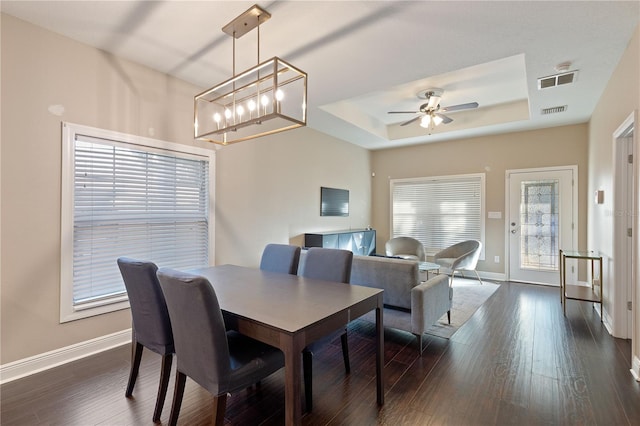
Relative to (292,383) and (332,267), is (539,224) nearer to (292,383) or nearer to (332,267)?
(332,267)

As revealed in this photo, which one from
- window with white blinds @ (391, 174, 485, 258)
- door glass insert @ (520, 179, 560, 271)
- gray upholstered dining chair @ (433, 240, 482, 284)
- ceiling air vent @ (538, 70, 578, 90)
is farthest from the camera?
window with white blinds @ (391, 174, 485, 258)

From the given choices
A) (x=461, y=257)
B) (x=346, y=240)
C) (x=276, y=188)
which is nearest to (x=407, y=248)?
(x=461, y=257)

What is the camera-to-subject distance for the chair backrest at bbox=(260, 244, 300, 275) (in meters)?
2.93

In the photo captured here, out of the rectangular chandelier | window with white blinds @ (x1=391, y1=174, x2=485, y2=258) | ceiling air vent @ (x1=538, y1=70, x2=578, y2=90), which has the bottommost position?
window with white blinds @ (x1=391, y1=174, x2=485, y2=258)

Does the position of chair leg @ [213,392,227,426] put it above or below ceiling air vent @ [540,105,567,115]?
below

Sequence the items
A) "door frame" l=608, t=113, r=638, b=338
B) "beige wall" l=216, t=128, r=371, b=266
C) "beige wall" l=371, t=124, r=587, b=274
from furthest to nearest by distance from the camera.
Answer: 1. "beige wall" l=371, t=124, r=587, b=274
2. "beige wall" l=216, t=128, r=371, b=266
3. "door frame" l=608, t=113, r=638, b=338

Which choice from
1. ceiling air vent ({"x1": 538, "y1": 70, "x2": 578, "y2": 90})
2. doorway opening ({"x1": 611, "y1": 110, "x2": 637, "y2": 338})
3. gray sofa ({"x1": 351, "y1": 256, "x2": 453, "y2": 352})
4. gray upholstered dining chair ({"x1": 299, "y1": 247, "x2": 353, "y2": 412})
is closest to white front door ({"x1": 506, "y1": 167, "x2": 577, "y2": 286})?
ceiling air vent ({"x1": 538, "y1": 70, "x2": 578, "y2": 90})

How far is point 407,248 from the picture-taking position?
240 inches

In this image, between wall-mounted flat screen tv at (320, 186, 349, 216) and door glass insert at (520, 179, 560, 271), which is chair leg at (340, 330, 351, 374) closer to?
wall-mounted flat screen tv at (320, 186, 349, 216)

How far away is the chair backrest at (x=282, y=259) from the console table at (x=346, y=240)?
6.65 feet

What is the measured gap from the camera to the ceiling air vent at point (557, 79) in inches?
131

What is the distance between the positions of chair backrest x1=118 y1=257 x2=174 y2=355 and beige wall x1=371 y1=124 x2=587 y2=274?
19.5 feet

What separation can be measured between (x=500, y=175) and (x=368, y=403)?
5.40 meters

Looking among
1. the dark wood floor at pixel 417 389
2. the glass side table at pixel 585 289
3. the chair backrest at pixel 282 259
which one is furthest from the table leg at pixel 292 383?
the glass side table at pixel 585 289
